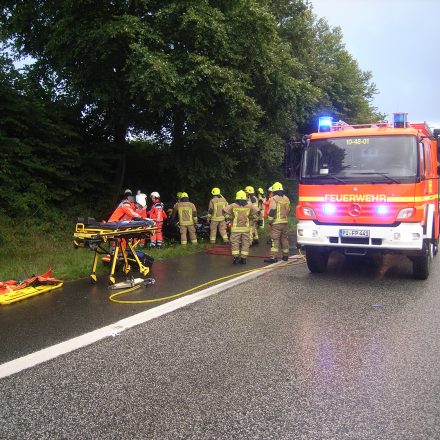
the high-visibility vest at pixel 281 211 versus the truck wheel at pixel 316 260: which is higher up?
the high-visibility vest at pixel 281 211

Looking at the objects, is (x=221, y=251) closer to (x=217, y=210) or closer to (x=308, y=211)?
(x=217, y=210)

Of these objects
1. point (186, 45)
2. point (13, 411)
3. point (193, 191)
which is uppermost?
point (186, 45)

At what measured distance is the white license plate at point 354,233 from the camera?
747cm

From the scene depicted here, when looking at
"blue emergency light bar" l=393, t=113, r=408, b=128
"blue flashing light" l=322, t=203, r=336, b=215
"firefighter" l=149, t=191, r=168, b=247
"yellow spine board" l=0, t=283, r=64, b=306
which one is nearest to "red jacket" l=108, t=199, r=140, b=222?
"yellow spine board" l=0, t=283, r=64, b=306

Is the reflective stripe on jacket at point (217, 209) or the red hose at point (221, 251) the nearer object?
the red hose at point (221, 251)

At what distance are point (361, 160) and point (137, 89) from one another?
23.1ft

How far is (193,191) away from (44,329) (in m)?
14.7

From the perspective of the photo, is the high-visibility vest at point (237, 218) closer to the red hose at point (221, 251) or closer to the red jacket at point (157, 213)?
the red hose at point (221, 251)

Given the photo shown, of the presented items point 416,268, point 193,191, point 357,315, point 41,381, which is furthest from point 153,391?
point 193,191

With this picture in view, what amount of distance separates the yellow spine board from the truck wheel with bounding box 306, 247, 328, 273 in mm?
4428

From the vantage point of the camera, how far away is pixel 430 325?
17.4ft

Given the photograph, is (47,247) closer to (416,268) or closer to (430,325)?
(416,268)

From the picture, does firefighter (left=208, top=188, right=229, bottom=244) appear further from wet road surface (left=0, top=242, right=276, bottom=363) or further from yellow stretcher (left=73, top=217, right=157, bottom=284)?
yellow stretcher (left=73, top=217, right=157, bottom=284)

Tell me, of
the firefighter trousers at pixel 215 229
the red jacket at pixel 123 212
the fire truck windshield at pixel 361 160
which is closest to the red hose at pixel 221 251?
the firefighter trousers at pixel 215 229
